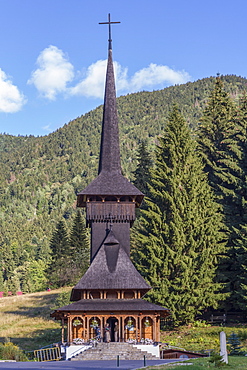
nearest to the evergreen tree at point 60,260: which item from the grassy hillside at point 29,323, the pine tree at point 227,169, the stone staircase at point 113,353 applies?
the grassy hillside at point 29,323

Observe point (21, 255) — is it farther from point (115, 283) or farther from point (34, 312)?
point (115, 283)

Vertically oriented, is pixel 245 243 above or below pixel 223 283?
above

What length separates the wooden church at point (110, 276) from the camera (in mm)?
37969

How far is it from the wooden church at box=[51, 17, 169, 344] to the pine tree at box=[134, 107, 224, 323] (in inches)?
164

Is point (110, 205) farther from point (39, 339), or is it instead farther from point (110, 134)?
point (39, 339)

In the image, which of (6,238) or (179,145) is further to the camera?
A: (6,238)

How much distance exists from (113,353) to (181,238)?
15.1 meters

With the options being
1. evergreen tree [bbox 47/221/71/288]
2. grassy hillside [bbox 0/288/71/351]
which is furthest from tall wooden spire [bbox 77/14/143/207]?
evergreen tree [bbox 47/221/71/288]

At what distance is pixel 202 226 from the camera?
47.0m

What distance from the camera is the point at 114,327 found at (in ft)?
133

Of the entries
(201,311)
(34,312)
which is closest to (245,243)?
(201,311)

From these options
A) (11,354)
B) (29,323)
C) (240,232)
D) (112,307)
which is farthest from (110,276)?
(29,323)

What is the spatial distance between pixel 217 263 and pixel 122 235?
888 centimetres

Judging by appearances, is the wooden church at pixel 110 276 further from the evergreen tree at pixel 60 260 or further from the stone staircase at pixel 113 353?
the evergreen tree at pixel 60 260
